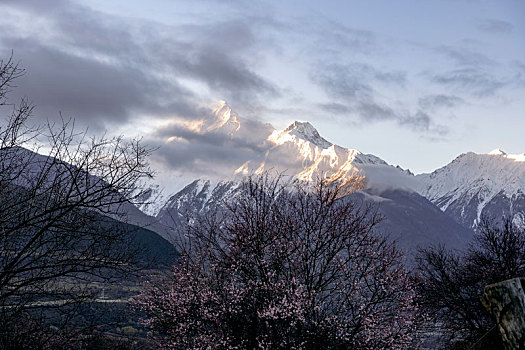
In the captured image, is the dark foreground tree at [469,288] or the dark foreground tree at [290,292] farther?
the dark foreground tree at [469,288]

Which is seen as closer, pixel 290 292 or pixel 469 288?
pixel 290 292

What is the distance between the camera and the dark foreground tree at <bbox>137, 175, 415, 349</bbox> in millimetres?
18062

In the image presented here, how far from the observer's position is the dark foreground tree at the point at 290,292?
711 inches

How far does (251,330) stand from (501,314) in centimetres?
1214

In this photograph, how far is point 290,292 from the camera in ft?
58.9

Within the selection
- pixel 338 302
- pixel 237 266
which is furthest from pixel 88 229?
pixel 338 302

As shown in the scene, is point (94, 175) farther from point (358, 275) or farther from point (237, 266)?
point (358, 275)

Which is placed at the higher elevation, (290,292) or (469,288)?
(469,288)

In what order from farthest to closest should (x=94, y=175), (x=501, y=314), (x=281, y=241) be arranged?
(x=281, y=241) → (x=94, y=175) → (x=501, y=314)

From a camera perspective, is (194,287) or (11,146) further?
(194,287)

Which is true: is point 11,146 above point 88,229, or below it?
above

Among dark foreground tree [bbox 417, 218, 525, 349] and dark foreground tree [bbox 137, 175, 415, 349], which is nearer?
dark foreground tree [bbox 137, 175, 415, 349]

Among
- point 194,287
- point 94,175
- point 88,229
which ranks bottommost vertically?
point 194,287

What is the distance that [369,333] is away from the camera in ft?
62.6
